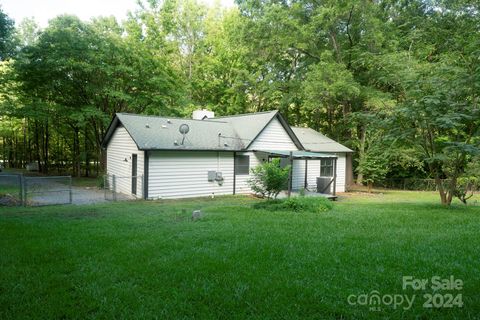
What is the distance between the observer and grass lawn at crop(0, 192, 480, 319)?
11.4 ft

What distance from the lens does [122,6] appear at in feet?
99.9

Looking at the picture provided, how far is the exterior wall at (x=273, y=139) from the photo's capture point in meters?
18.1

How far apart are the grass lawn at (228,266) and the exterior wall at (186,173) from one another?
22.1 ft

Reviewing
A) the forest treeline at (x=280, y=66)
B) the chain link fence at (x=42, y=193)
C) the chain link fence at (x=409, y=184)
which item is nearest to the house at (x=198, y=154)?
the chain link fence at (x=42, y=193)

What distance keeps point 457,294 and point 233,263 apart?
109 inches

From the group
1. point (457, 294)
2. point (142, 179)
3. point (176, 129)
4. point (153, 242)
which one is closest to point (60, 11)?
point (176, 129)

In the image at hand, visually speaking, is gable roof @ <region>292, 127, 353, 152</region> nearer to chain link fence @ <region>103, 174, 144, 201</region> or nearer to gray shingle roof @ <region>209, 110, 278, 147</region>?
gray shingle roof @ <region>209, 110, 278, 147</region>

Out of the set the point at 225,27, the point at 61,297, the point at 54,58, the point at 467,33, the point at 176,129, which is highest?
the point at 225,27

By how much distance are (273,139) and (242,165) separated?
2.39 meters

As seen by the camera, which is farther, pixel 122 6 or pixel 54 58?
pixel 122 6

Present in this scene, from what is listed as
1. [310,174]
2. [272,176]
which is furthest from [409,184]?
[272,176]

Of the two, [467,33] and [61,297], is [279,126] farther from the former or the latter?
[61,297]

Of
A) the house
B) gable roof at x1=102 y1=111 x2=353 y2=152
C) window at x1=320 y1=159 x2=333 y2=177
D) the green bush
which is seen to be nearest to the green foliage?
the green bush

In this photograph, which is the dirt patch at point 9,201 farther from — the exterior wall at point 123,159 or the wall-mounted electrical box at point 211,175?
the wall-mounted electrical box at point 211,175
